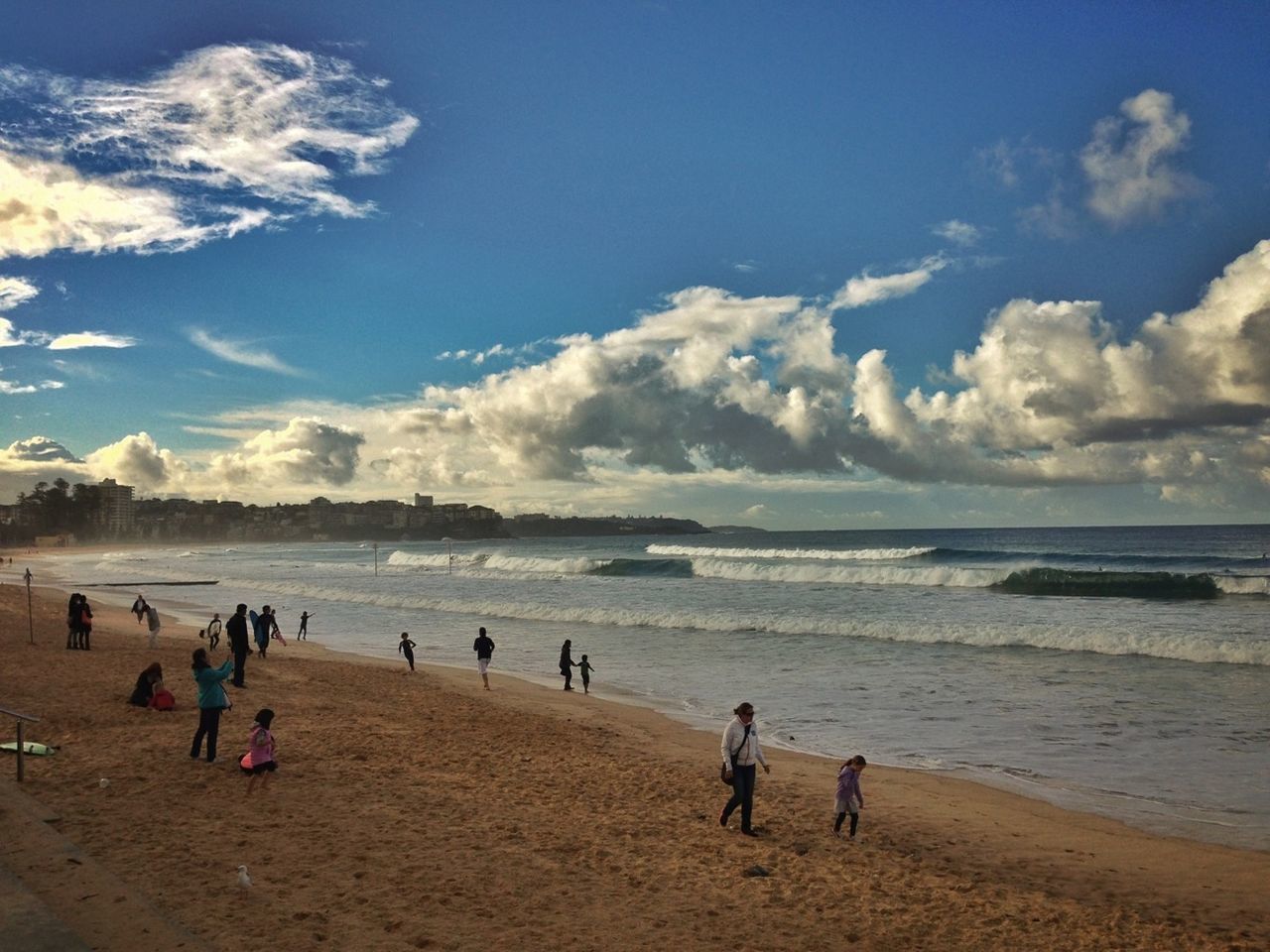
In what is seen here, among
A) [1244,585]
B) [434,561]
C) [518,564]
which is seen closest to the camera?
[1244,585]

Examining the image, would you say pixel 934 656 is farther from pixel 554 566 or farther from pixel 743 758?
pixel 554 566

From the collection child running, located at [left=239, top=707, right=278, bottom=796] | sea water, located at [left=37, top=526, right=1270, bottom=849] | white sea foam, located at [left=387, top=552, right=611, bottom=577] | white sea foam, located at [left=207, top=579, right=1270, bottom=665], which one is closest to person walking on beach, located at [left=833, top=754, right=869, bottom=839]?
sea water, located at [left=37, top=526, right=1270, bottom=849]

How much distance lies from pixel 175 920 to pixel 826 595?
38433mm

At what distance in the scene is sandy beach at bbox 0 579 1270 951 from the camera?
23.0ft

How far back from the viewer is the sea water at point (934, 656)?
13.2m

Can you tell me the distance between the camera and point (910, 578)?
51312 millimetres

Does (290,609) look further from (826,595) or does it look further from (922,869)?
(922,869)

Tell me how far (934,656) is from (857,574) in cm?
2995

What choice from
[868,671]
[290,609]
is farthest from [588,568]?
[868,671]

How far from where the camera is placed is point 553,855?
8.70 meters

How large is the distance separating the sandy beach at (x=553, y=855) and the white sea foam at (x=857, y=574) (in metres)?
38.6

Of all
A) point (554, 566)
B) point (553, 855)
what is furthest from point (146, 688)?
point (554, 566)

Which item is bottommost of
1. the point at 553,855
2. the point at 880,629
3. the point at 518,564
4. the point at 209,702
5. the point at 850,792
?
the point at 518,564

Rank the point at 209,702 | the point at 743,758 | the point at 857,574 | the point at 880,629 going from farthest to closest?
the point at 857,574, the point at 880,629, the point at 209,702, the point at 743,758
